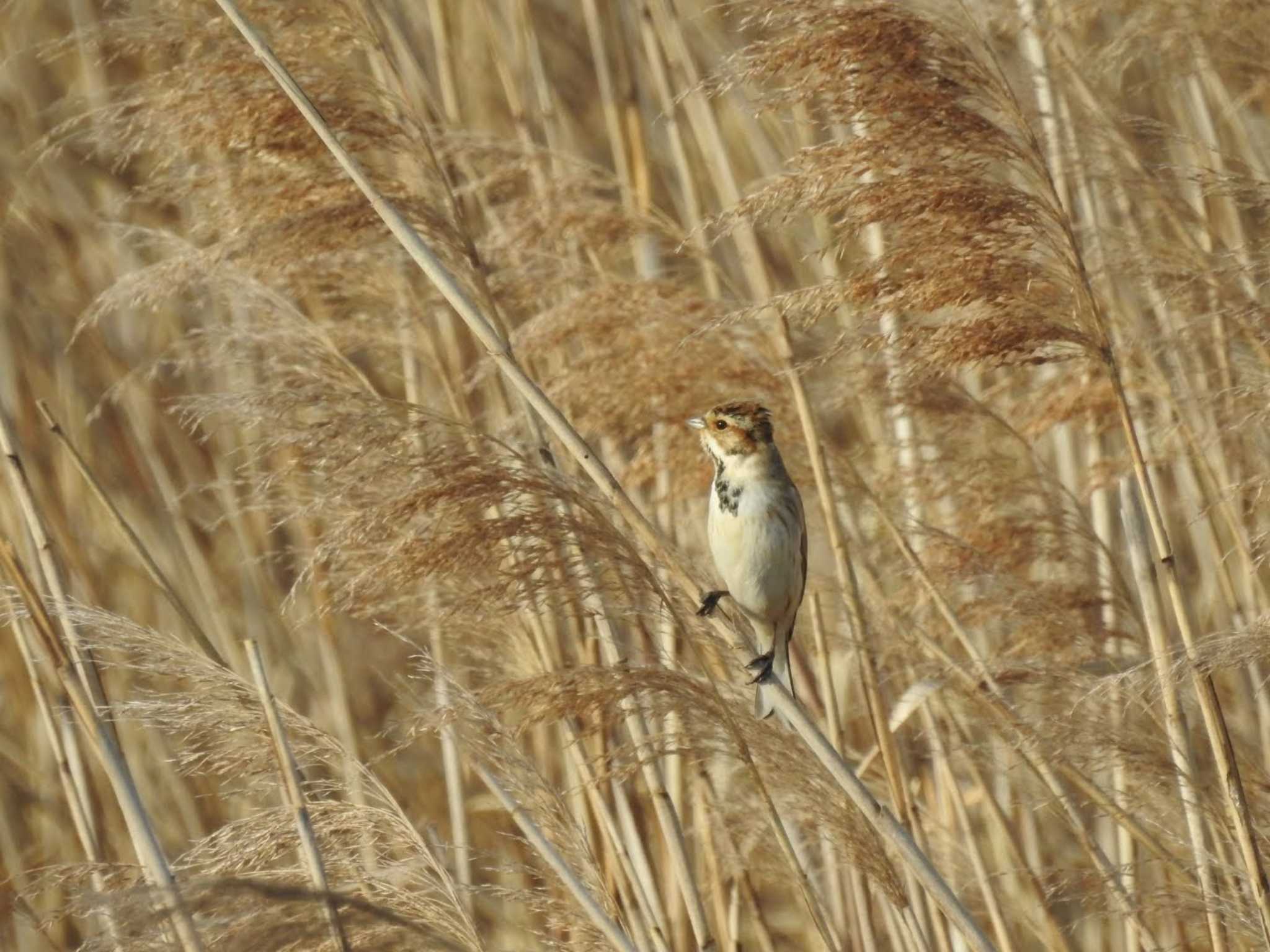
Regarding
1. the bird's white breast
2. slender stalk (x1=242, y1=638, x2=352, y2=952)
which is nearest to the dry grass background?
slender stalk (x1=242, y1=638, x2=352, y2=952)

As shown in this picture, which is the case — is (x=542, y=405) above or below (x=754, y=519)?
above

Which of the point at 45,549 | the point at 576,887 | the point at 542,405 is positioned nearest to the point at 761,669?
the point at 576,887

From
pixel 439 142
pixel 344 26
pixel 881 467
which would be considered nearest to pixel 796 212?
pixel 344 26

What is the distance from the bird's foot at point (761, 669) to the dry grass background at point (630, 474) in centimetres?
7

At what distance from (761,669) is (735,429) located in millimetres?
805

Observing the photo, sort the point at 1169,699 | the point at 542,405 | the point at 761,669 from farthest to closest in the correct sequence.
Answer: the point at 761,669 → the point at 1169,699 → the point at 542,405

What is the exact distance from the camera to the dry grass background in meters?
2.08

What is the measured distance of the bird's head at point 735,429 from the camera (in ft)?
9.91

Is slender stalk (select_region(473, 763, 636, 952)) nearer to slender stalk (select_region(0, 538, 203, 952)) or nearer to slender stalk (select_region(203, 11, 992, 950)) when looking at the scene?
slender stalk (select_region(203, 11, 992, 950))

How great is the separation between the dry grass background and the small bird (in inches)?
3.4

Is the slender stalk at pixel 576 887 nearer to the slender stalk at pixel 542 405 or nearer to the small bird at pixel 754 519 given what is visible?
the slender stalk at pixel 542 405

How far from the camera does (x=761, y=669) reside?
2391 mm

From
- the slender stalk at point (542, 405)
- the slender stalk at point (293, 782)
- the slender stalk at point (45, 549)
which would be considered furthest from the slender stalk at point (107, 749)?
the slender stalk at point (542, 405)

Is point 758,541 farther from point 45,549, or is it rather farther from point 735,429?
point 45,549
